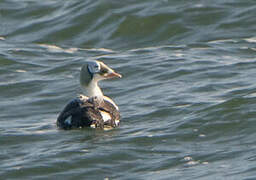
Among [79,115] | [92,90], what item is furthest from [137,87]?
[79,115]

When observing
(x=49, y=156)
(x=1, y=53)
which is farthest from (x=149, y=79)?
(x=49, y=156)

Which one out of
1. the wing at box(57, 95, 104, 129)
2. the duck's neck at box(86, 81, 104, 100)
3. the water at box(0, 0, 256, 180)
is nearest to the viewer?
the water at box(0, 0, 256, 180)

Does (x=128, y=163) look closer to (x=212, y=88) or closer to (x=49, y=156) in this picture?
(x=49, y=156)

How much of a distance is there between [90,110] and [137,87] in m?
3.11

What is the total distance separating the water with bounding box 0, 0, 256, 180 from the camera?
1063 cm

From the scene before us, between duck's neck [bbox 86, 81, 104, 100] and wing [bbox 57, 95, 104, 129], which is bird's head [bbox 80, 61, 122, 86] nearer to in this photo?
duck's neck [bbox 86, 81, 104, 100]

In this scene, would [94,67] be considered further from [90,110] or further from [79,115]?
[79,115]

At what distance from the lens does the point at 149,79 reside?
52.0 ft

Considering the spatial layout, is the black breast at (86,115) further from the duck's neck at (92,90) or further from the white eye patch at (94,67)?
the white eye patch at (94,67)

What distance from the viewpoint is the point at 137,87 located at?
15.3 metres

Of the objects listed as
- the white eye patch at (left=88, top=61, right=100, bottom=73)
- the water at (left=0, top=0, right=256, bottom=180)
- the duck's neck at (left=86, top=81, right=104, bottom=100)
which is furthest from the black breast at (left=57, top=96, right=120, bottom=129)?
the white eye patch at (left=88, top=61, right=100, bottom=73)

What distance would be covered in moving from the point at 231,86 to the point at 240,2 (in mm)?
5724

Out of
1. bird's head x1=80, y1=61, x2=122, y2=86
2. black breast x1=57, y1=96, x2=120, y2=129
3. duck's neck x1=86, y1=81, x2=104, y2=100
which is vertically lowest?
black breast x1=57, y1=96, x2=120, y2=129

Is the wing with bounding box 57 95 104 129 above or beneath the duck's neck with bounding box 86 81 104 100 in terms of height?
beneath
